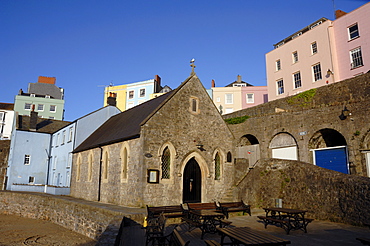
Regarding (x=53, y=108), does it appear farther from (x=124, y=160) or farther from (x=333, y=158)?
(x=333, y=158)

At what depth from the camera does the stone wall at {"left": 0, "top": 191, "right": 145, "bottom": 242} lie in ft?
38.1

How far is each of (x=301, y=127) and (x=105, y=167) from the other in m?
13.9

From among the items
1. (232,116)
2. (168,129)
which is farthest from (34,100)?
(168,129)

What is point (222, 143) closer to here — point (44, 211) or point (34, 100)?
point (44, 211)

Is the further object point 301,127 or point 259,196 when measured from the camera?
point 301,127

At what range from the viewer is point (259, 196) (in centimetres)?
1597

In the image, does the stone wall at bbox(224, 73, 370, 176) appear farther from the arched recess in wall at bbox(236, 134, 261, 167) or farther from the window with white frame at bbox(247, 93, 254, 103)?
the window with white frame at bbox(247, 93, 254, 103)

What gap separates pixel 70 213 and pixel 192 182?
25.2ft

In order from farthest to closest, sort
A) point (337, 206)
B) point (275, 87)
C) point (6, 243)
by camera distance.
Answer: point (275, 87), point (6, 243), point (337, 206)

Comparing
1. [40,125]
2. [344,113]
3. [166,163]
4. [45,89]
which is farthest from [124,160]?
[45,89]

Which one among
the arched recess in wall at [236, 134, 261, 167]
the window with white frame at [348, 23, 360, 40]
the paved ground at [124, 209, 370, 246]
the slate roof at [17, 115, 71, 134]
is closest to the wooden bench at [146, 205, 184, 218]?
the paved ground at [124, 209, 370, 246]

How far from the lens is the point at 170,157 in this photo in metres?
16.1

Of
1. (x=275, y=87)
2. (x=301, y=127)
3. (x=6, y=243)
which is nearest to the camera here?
(x=6, y=243)

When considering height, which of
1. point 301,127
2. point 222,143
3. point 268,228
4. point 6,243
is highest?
point 301,127
